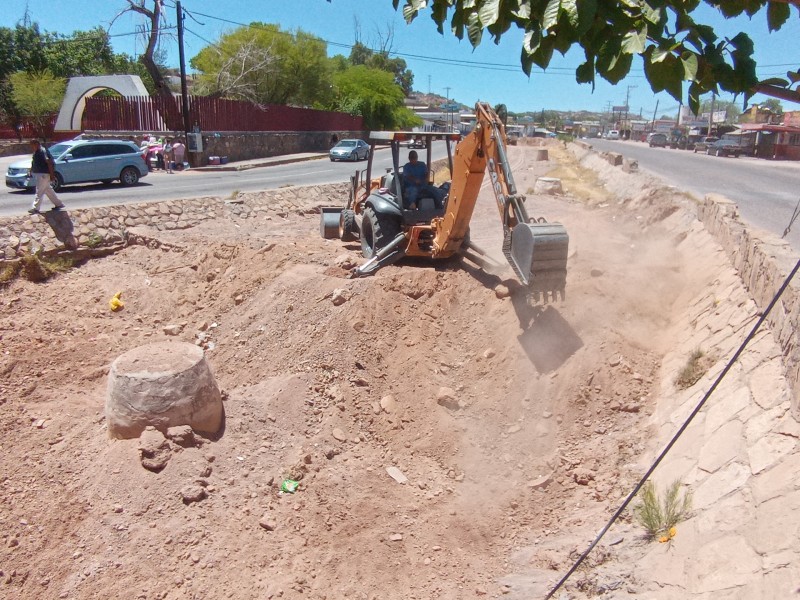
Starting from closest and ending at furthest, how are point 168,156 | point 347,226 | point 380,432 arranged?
point 380,432 → point 347,226 → point 168,156

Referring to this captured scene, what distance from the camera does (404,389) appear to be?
26.3 feet

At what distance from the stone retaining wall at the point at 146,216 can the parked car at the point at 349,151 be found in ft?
60.8

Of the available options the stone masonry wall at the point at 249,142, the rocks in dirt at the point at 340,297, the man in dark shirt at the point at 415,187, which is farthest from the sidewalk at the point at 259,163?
the rocks in dirt at the point at 340,297

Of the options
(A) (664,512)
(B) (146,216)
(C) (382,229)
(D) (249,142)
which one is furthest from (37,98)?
(A) (664,512)

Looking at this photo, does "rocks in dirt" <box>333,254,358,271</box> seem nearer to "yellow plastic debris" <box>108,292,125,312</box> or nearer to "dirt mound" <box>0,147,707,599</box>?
"dirt mound" <box>0,147,707,599</box>

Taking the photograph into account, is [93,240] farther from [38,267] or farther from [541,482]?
[541,482]

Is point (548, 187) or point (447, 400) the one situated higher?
point (548, 187)

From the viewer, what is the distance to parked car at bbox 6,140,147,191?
1891cm

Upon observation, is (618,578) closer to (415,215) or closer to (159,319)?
(415,215)

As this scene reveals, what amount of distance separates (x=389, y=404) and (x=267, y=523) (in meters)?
2.33

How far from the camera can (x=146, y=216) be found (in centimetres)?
1479

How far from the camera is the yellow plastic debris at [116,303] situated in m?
11.6

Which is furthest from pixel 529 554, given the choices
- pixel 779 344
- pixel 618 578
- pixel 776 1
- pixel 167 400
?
pixel 776 1

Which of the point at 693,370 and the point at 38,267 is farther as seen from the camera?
the point at 38,267
